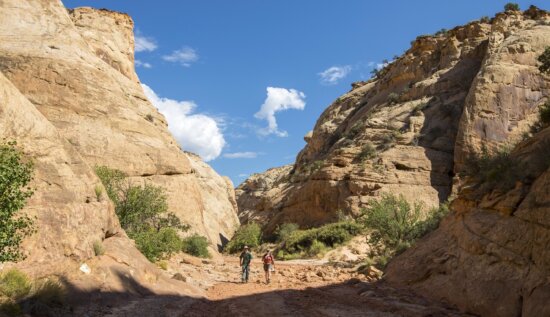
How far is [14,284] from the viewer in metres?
8.75

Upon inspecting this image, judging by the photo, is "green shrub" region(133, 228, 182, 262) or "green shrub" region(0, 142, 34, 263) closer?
"green shrub" region(0, 142, 34, 263)

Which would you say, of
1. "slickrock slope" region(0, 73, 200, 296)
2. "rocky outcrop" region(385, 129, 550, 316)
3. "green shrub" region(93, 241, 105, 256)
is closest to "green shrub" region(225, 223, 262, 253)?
"slickrock slope" region(0, 73, 200, 296)

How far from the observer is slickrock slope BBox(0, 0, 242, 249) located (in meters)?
31.6

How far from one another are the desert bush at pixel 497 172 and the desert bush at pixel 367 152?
77.4ft

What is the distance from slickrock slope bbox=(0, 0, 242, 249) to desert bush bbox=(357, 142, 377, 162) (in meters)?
15.8

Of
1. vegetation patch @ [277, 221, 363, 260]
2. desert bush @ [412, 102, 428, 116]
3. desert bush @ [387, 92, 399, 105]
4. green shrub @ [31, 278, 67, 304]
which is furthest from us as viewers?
desert bush @ [387, 92, 399, 105]

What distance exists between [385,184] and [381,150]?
457cm

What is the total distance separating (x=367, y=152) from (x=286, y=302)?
27.9 metres

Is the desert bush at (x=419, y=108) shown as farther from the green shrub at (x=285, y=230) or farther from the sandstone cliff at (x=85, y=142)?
the sandstone cliff at (x=85, y=142)

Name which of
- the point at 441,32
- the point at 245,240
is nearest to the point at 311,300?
the point at 245,240

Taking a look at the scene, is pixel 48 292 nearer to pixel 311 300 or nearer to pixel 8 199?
pixel 8 199

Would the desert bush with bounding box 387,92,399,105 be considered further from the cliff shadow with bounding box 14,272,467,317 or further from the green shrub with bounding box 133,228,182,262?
the cliff shadow with bounding box 14,272,467,317

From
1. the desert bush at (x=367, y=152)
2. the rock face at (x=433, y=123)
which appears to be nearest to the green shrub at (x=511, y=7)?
the rock face at (x=433, y=123)

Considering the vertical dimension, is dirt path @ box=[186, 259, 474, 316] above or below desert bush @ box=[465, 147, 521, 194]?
below
